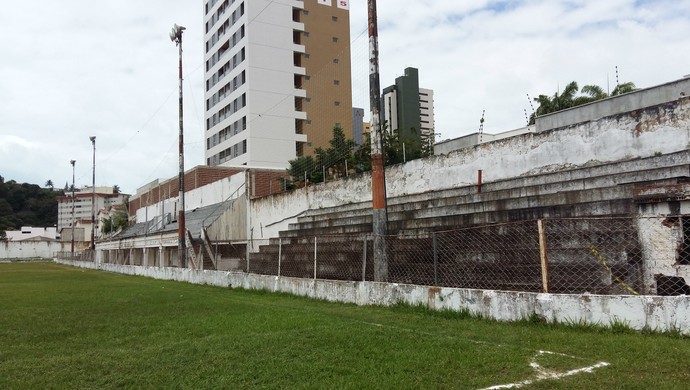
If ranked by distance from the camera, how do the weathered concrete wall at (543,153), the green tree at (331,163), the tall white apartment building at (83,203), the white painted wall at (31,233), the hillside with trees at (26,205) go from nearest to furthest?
the weathered concrete wall at (543,153), the green tree at (331,163), the white painted wall at (31,233), the hillside with trees at (26,205), the tall white apartment building at (83,203)

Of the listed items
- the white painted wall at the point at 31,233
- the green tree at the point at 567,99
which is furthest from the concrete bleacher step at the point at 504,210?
the white painted wall at the point at 31,233

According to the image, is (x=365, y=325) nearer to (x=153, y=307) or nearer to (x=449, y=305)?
(x=449, y=305)

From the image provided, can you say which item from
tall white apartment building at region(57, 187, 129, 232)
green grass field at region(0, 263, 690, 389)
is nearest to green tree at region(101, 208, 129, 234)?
tall white apartment building at region(57, 187, 129, 232)

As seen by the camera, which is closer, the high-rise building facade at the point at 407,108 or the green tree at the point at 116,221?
the high-rise building facade at the point at 407,108

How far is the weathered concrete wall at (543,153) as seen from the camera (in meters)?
11.5

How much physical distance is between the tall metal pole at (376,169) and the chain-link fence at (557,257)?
75mm

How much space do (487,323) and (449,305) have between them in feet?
3.27

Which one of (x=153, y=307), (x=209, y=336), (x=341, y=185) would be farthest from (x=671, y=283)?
(x=341, y=185)

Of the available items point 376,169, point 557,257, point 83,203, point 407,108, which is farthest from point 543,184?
point 83,203

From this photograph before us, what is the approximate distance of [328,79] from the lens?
54969 millimetres

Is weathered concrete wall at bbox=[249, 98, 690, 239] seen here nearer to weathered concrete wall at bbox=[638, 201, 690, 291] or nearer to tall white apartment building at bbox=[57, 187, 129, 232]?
weathered concrete wall at bbox=[638, 201, 690, 291]

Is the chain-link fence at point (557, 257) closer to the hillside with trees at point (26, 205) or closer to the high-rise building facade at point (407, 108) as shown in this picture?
the high-rise building facade at point (407, 108)

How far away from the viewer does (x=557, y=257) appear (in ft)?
30.3

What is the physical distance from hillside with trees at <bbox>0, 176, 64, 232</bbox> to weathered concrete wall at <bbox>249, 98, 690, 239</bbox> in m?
112
